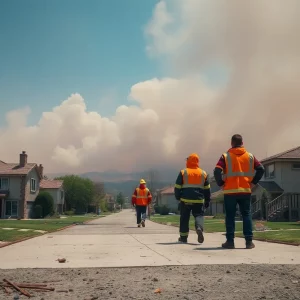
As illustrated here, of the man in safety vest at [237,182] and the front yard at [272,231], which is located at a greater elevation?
the man in safety vest at [237,182]

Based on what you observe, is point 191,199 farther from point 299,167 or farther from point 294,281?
point 299,167

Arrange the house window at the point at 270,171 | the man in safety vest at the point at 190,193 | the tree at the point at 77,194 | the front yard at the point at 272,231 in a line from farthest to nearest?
the tree at the point at 77,194, the house window at the point at 270,171, the front yard at the point at 272,231, the man in safety vest at the point at 190,193

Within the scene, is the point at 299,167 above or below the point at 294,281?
above

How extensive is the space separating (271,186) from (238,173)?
3406cm

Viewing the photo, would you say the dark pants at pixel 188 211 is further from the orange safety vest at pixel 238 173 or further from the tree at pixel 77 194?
the tree at pixel 77 194

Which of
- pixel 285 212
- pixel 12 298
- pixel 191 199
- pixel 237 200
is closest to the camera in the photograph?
pixel 12 298

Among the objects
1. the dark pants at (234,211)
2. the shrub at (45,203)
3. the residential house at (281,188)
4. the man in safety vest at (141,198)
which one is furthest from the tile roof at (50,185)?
the dark pants at (234,211)

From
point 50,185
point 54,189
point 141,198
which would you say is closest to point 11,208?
point 54,189

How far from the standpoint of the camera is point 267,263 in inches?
240

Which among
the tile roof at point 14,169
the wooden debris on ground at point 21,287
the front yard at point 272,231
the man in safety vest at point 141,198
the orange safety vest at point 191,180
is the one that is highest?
the tile roof at point 14,169

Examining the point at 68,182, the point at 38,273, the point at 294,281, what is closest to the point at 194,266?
the point at 294,281

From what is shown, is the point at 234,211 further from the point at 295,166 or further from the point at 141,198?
the point at 295,166

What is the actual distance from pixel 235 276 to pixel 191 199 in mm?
4417

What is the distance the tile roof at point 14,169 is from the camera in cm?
5112
